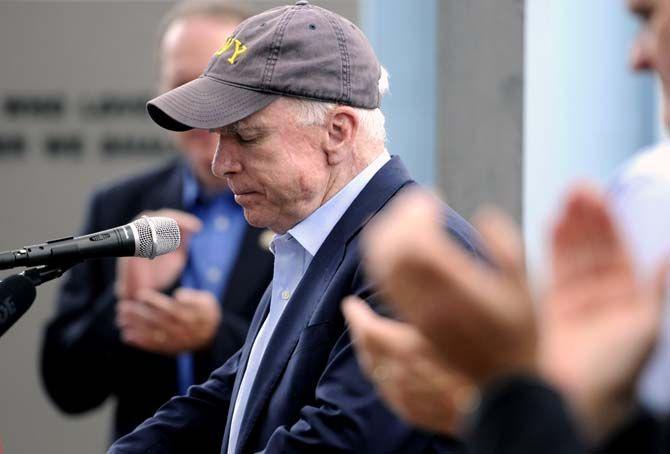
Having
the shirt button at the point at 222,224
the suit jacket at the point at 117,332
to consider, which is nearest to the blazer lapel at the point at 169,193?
the suit jacket at the point at 117,332

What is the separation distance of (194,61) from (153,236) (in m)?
1.89

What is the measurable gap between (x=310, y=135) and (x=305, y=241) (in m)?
0.24

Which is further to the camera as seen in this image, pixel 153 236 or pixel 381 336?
pixel 153 236

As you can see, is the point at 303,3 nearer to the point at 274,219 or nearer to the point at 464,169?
the point at 274,219

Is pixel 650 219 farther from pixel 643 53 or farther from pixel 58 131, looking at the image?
pixel 58 131

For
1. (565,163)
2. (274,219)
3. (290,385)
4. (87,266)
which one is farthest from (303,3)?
(87,266)

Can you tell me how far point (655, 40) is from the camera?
4.70ft

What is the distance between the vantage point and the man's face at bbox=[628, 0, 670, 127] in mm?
1413

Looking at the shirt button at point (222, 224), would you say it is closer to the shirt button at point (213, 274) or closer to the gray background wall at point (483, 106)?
the shirt button at point (213, 274)

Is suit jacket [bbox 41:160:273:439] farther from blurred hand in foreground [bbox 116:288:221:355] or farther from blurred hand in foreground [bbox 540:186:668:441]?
blurred hand in foreground [bbox 540:186:668:441]

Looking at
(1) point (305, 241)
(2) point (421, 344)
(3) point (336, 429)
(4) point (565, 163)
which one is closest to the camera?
(2) point (421, 344)

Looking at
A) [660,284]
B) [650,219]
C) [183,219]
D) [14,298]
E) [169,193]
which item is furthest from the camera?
[169,193]

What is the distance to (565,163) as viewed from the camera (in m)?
3.90

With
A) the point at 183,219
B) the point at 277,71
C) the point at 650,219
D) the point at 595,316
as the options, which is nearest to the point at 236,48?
the point at 277,71
